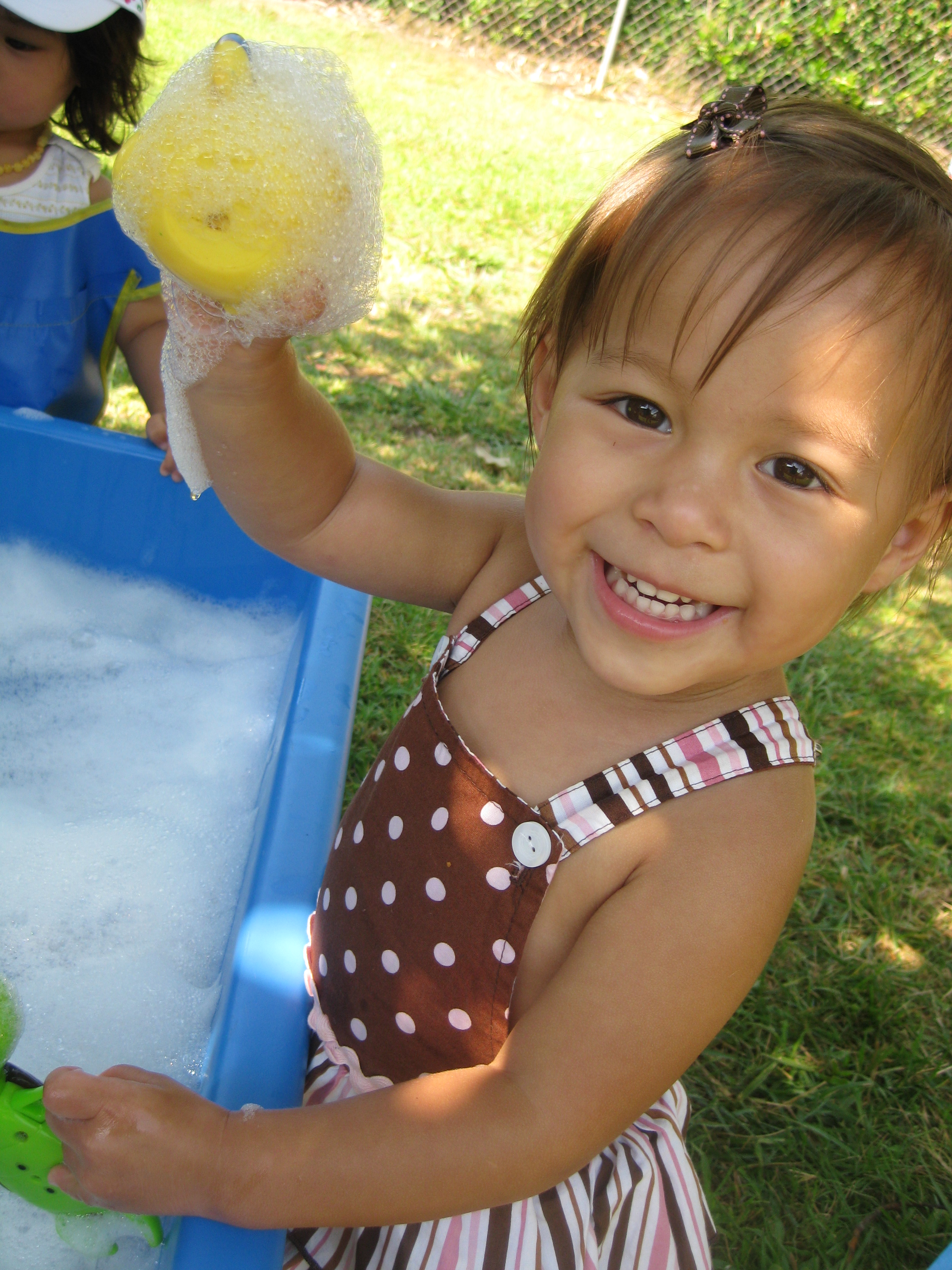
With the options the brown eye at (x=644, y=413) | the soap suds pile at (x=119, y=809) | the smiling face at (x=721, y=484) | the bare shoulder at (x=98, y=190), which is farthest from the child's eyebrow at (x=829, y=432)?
the bare shoulder at (x=98, y=190)

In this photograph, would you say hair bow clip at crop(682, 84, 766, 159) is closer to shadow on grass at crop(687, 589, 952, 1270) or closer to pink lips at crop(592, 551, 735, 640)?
pink lips at crop(592, 551, 735, 640)

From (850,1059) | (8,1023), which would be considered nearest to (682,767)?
(8,1023)

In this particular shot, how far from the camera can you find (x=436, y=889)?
1.14 m

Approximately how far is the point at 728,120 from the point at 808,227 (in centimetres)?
18

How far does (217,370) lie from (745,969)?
0.76 metres

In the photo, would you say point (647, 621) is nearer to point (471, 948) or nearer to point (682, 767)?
point (682, 767)

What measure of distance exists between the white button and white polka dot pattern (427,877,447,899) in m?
0.11

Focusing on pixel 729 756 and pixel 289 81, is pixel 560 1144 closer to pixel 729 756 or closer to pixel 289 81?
pixel 729 756

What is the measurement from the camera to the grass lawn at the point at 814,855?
5.17 feet

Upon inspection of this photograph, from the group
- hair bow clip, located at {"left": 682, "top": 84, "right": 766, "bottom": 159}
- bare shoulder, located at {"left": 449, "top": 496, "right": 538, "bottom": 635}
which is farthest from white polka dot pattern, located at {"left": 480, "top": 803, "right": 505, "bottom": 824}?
hair bow clip, located at {"left": 682, "top": 84, "right": 766, "bottom": 159}

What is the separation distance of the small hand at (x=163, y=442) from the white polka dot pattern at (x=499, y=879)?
117cm

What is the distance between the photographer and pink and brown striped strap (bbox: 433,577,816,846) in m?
1.03

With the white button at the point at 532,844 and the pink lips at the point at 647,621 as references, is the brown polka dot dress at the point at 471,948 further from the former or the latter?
the pink lips at the point at 647,621

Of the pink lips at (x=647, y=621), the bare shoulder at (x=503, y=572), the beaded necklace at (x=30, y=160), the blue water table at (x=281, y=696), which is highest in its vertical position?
the pink lips at (x=647, y=621)
